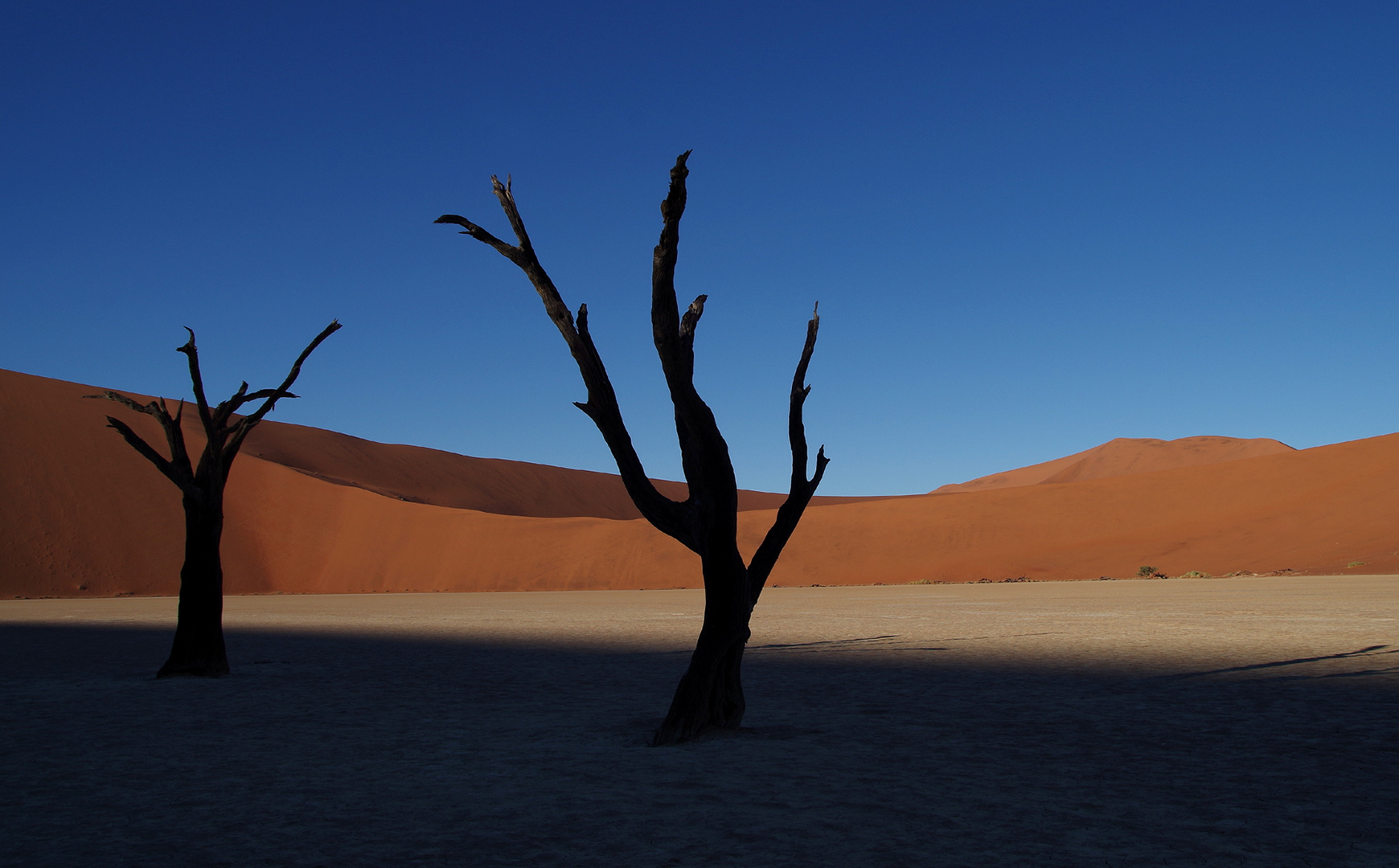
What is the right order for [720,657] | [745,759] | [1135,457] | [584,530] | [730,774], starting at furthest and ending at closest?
[1135,457] < [584,530] < [720,657] < [745,759] < [730,774]

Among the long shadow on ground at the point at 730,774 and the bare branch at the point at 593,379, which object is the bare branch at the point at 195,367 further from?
the bare branch at the point at 593,379

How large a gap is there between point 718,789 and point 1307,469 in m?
52.6

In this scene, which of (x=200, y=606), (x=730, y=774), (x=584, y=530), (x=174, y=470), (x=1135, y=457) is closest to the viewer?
(x=730, y=774)

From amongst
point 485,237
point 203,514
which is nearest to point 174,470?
point 203,514

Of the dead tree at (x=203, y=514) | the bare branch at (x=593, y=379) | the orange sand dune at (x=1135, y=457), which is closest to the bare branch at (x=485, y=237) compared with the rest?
the bare branch at (x=593, y=379)

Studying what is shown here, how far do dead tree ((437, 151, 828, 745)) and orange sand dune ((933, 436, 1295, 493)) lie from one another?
136 metres

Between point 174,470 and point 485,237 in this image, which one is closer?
point 485,237

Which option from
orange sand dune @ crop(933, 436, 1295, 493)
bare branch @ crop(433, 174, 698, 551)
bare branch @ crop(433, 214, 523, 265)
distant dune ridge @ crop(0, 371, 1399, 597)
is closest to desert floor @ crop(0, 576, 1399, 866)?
bare branch @ crop(433, 174, 698, 551)

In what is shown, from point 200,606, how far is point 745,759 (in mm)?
7868

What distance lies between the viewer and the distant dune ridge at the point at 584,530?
4206 centimetres

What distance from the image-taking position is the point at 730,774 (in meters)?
5.43

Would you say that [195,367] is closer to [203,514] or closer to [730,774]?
Answer: [203,514]

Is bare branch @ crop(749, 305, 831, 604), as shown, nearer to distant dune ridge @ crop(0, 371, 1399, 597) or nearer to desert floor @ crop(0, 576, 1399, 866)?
desert floor @ crop(0, 576, 1399, 866)

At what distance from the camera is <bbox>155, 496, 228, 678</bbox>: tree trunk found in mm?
10922
